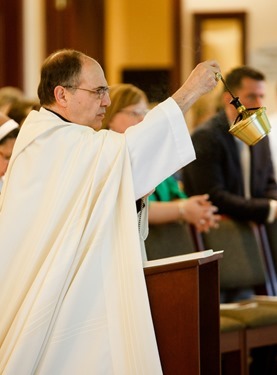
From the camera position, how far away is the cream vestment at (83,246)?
329 centimetres

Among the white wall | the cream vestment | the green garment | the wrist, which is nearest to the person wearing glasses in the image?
the cream vestment

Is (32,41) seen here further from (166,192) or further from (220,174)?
(166,192)

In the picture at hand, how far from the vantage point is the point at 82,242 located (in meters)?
3.32

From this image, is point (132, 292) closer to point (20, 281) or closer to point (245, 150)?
point (20, 281)

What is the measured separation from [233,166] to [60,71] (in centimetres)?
230

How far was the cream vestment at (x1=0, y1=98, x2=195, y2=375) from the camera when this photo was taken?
3.29 metres

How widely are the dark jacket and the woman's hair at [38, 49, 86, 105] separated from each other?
2.09 metres

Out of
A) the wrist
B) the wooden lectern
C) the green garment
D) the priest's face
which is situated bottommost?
the wooden lectern

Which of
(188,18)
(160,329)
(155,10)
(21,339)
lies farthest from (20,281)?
(155,10)

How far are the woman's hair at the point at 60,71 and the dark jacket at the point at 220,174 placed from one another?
82.2 inches

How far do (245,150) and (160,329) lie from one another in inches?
99.6

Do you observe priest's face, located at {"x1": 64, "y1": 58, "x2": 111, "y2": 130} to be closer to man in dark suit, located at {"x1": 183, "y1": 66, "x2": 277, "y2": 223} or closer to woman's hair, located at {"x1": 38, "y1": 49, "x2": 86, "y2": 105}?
woman's hair, located at {"x1": 38, "y1": 49, "x2": 86, "y2": 105}

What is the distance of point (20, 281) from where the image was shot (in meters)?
3.39

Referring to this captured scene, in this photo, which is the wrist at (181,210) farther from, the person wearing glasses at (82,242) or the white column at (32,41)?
the white column at (32,41)
